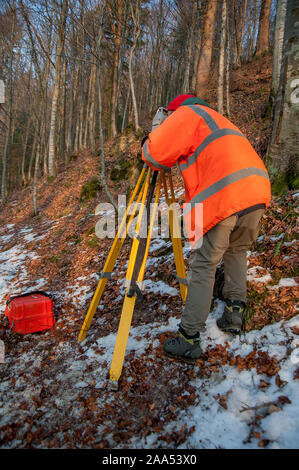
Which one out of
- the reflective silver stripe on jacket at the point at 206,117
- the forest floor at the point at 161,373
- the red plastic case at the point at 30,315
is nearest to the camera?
the forest floor at the point at 161,373

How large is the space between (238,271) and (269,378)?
40.8 inches

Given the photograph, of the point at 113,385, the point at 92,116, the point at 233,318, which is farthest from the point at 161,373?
the point at 92,116

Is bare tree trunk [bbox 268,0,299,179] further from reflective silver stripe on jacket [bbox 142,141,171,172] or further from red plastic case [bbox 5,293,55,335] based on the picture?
red plastic case [bbox 5,293,55,335]

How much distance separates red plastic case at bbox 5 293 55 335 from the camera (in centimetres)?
351

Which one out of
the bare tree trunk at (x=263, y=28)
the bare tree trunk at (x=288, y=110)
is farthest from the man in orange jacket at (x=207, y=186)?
the bare tree trunk at (x=263, y=28)

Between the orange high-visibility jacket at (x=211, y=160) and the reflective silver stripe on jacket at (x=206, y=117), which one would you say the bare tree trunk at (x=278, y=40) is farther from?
the orange high-visibility jacket at (x=211, y=160)

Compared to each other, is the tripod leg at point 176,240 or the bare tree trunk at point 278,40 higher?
the bare tree trunk at point 278,40

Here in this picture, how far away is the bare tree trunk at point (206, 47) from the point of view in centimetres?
1263

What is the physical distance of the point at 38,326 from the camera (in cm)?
360

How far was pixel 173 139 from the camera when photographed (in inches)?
91.4

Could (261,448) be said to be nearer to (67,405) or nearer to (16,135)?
(67,405)

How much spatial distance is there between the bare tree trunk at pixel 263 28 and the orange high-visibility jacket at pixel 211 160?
19.6m

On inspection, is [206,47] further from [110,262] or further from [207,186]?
[110,262]

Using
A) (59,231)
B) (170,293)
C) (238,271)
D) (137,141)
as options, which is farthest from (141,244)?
(137,141)
